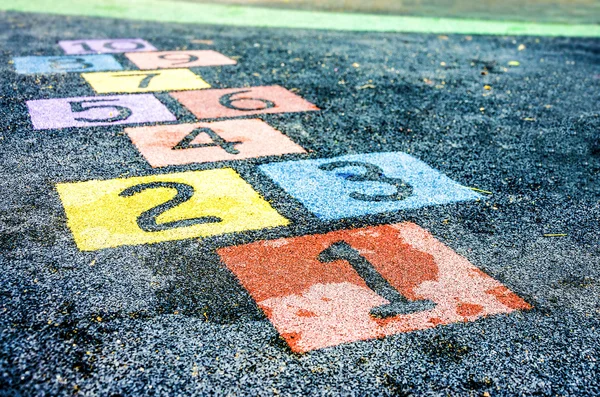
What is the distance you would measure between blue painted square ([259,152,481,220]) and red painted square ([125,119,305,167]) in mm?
349

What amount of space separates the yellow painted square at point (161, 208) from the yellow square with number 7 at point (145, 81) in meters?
2.31

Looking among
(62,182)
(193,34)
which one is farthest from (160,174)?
(193,34)

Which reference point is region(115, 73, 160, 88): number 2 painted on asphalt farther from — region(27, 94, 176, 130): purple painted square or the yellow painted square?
the yellow painted square

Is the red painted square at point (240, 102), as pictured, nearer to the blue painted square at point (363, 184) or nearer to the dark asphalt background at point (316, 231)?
the dark asphalt background at point (316, 231)

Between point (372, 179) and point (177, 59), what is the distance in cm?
397

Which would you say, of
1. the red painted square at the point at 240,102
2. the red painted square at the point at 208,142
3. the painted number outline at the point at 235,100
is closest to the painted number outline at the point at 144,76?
the red painted square at the point at 240,102

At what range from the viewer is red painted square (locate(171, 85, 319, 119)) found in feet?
19.0

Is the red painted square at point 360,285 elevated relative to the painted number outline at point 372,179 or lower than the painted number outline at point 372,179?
lower

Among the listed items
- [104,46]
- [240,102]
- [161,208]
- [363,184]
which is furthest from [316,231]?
[104,46]

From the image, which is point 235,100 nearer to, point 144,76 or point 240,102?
point 240,102

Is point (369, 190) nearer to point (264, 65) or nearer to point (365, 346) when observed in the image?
point (365, 346)

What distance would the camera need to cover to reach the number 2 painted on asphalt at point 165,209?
3631mm

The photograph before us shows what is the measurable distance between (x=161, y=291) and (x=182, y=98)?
341 centimetres

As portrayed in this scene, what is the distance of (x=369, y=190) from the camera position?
4.27m
